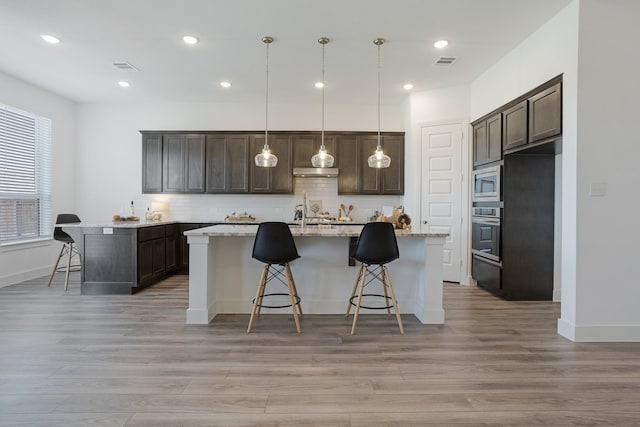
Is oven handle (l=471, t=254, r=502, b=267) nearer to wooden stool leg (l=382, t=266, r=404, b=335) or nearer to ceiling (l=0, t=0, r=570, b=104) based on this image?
wooden stool leg (l=382, t=266, r=404, b=335)

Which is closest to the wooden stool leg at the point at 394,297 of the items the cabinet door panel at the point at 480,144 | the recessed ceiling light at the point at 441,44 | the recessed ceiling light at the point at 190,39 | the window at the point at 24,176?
the cabinet door panel at the point at 480,144

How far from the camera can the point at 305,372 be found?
2.44m

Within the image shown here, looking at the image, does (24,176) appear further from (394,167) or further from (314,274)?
(394,167)

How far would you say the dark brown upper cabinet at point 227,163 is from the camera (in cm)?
599

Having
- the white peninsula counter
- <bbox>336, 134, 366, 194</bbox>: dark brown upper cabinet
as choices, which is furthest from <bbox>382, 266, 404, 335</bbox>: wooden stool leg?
<bbox>336, 134, 366, 194</bbox>: dark brown upper cabinet

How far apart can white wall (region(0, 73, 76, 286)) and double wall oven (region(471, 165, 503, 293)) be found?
6.68 m

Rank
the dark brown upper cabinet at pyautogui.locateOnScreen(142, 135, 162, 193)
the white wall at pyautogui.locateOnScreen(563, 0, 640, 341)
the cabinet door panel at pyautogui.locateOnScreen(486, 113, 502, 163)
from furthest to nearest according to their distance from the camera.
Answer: the dark brown upper cabinet at pyautogui.locateOnScreen(142, 135, 162, 193)
the cabinet door panel at pyautogui.locateOnScreen(486, 113, 502, 163)
the white wall at pyautogui.locateOnScreen(563, 0, 640, 341)

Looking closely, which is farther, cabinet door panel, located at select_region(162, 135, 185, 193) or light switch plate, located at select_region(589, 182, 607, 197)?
cabinet door panel, located at select_region(162, 135, 185, 193)

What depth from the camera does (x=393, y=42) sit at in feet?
12.8

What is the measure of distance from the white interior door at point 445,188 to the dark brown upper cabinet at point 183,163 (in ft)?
12.2

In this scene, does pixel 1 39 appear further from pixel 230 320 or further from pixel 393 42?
pixel 393 42

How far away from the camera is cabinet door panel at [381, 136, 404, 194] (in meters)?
6.03

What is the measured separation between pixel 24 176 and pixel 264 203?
3.68m

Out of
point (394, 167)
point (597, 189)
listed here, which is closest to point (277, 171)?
point (394, 167)
